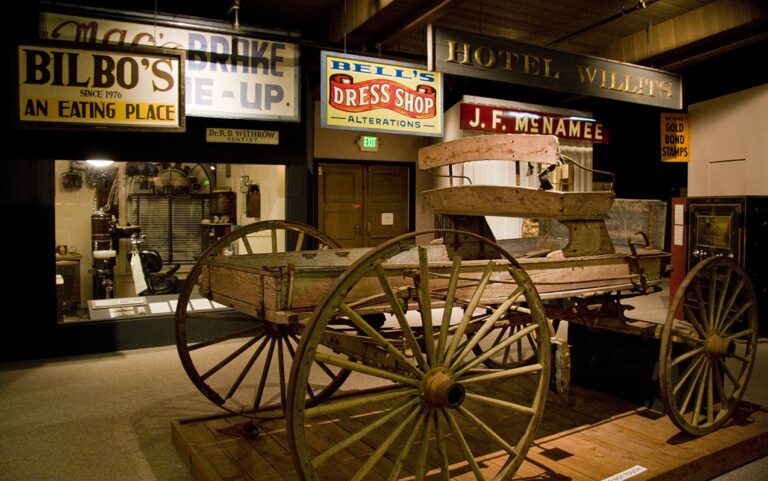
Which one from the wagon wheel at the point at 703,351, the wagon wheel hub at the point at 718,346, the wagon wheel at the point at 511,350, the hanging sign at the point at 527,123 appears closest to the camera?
the wagon wheel at the point at 703,351

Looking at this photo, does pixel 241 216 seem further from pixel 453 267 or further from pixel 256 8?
pixel 453 267

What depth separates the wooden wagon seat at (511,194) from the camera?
3.31 meters

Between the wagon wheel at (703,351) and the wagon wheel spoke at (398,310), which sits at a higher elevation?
the wagon wheel spoke at (398,310)

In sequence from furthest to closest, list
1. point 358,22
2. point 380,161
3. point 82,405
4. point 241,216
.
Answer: point 380,161
point 241,216
point 358,22
point 82,405

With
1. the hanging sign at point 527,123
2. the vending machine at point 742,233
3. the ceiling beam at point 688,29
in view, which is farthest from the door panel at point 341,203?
the vending machine at point 742,233

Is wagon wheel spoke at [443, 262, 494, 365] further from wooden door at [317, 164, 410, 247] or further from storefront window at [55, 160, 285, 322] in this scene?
wooden door at [317, 164, 410, 247]

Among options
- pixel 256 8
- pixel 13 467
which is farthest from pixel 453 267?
pixel 256 8

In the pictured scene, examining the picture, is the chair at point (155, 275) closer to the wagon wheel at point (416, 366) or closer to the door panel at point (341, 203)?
the door panel at point (341, 203)

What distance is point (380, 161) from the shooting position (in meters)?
10.7

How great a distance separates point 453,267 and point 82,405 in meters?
3.39

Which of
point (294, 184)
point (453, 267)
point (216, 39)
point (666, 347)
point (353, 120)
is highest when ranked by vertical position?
point (216, 39)

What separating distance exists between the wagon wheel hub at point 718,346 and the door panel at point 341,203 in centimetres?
705

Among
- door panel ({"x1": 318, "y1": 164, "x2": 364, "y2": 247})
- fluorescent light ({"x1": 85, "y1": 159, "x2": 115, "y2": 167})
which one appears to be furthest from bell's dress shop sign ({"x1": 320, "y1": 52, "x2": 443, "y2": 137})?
door panel ({"x1": 318, "y1": 164, "x2": 364, "y2": 247})

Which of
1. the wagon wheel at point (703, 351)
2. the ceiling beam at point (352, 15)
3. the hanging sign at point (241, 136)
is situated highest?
the ceiling beam at point (352, 15)
